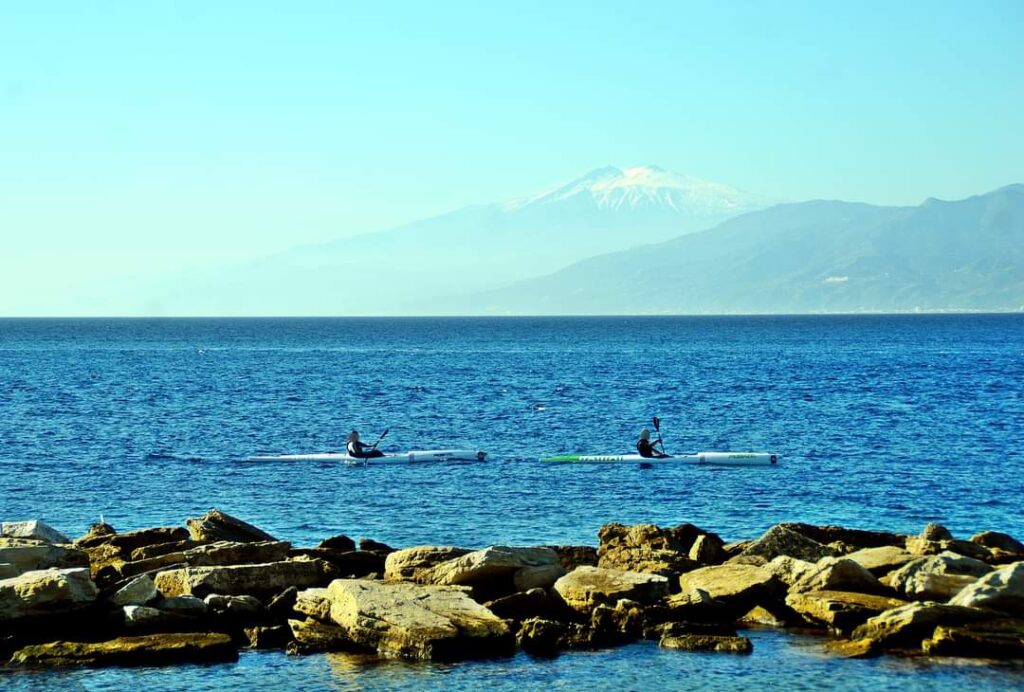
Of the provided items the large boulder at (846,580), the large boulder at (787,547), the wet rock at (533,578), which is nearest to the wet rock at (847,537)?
the large boulder at (787,547)

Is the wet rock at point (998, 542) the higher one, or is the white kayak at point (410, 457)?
the wet rock at point (998, 542)

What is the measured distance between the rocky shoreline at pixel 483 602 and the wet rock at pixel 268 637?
23 millimetres

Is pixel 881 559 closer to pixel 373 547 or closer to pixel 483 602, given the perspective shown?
pixel 483 602

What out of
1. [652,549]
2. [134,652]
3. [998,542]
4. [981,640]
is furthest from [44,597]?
[998,542]

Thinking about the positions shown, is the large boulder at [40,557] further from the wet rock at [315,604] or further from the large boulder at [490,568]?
the large boulder at [490,568]

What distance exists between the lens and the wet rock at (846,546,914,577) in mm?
27188

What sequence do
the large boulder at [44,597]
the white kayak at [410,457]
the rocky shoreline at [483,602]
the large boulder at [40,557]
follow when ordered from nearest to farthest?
the rocky shoreline at [483,602] → the large boulder at [44,597] → the large boulder at [40,557] → the white kayak at [410,457]

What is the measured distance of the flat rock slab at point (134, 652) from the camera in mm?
23438

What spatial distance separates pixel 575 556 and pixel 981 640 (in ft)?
30.0

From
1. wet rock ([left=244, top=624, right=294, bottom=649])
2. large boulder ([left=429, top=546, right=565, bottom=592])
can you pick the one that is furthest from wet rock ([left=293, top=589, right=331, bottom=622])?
large boulder ([left=429, top=546, right=565, bottom=592])

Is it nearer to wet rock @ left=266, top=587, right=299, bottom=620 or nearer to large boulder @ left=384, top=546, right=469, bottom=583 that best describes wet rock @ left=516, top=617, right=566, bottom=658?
large boulder @ left=384, top=546, right=469, bottom=583

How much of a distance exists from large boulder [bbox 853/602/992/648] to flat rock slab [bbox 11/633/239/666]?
1044cm

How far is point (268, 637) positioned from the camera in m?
24.6

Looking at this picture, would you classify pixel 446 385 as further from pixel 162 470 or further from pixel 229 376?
pixel 162 470
